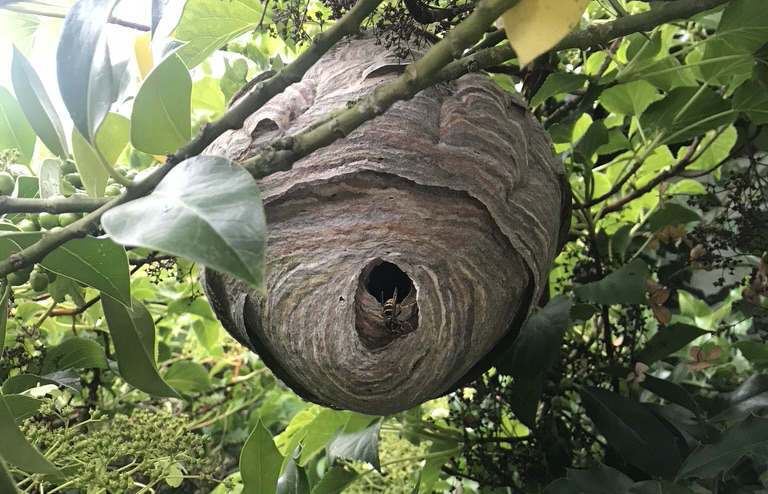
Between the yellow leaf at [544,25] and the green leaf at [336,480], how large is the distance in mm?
778

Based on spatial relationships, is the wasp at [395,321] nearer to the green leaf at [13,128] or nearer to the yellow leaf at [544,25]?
the yellow leaf at [544,25]

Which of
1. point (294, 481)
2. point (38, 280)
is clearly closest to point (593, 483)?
point (294, 481)

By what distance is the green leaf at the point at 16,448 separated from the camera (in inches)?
20.8

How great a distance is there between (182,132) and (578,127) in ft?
2.81

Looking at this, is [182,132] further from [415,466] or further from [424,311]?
[415,466]

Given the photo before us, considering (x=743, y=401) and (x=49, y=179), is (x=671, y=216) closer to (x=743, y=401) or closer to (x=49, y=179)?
(x=743, y=401)

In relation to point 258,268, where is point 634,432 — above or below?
below

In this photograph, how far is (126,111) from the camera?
34.4 inches

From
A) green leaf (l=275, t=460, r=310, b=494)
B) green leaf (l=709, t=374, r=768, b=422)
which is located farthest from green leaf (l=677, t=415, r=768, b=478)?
green leaf (l=275, t=460, r=310, b=494)

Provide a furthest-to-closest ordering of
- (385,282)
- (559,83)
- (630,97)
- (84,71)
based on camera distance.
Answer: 1. (630,97)
2. (559,83)
3. (385,282)
4. (84,71)

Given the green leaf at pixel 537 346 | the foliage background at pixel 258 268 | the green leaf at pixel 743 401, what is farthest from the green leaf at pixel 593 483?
the green leaf at pixel 743 401

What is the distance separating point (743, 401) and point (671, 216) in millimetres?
338

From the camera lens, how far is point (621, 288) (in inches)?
35.0

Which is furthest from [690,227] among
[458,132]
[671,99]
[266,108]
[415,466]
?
[266,108]
